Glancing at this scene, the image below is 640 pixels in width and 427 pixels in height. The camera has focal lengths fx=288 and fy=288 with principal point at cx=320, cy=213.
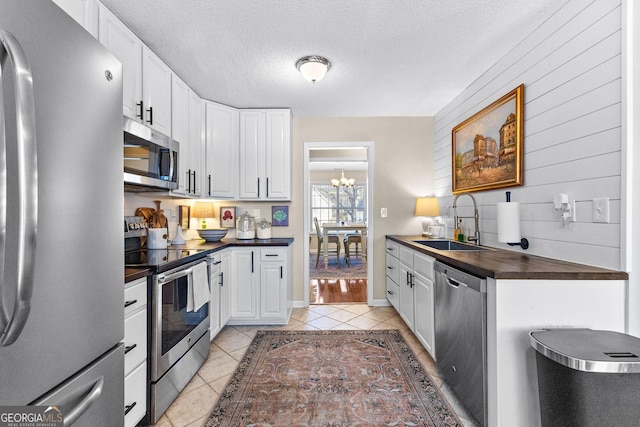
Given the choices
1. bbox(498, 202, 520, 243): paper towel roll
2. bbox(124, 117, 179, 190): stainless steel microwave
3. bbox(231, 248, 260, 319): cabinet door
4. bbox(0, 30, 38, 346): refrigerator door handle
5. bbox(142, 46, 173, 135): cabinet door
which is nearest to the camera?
bbox(0, 30, 38, 346): refrigerator door handle

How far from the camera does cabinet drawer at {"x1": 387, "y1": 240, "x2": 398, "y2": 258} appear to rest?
3260 mm

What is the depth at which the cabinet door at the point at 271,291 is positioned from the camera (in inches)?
120

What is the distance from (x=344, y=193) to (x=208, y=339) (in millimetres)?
6885

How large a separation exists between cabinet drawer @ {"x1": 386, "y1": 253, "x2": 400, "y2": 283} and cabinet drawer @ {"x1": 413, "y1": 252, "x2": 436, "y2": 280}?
64cm

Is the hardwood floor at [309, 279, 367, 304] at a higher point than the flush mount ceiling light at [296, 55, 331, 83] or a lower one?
lower

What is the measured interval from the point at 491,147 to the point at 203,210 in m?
3.04

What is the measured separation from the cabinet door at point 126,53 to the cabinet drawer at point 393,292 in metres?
2.90

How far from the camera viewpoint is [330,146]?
12.5ft

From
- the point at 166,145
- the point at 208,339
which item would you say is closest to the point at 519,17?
the point at 166,145

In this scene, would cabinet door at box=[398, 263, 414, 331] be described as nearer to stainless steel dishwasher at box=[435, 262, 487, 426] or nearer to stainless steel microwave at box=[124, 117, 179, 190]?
stainless steel dishwasher at box=[435, 262, 487, 426]

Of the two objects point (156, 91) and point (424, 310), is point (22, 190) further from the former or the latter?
point (424, 310)

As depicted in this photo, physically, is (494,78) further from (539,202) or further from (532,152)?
(539,202)

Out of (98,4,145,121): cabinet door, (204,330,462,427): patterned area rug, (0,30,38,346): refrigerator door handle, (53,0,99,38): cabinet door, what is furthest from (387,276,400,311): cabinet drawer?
(53,0,99,38): cabinet door

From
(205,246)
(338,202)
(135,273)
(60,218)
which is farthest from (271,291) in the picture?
(338,202)
